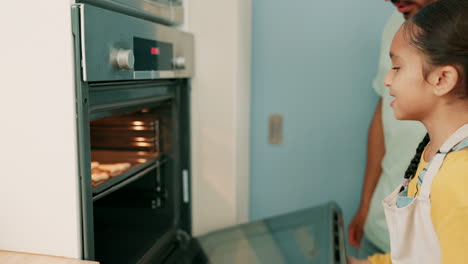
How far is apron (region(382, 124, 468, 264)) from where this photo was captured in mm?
773

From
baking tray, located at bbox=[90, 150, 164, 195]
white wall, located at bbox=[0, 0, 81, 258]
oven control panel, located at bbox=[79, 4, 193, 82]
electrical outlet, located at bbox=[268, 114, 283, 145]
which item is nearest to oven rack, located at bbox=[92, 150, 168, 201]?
baking tray, located at bbox=[90, 150, 164, 195]

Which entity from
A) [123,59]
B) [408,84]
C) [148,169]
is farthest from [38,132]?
[408,84]

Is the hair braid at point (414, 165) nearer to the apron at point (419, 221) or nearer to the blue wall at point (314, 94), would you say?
the apron at point (419, 221)

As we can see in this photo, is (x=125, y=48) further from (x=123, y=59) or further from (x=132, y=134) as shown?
(x=132, y=134)

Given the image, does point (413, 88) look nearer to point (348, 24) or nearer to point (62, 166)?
point (62, 166)

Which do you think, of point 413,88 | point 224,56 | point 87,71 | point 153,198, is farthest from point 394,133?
point 87,71

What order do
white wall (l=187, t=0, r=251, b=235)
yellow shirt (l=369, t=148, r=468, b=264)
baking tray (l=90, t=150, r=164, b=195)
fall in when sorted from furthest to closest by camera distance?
white wall (l=187, t=0, r=251, b=235), baking tray (l=90, t=150, r=164, b=195), yellow shirt (l=369, t=148, r=468, b=264)

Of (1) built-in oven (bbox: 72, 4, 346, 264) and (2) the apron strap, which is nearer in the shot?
(2) the apron strap

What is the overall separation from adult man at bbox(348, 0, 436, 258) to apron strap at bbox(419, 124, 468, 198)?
19.0 inches

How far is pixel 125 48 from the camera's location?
97 centimetres

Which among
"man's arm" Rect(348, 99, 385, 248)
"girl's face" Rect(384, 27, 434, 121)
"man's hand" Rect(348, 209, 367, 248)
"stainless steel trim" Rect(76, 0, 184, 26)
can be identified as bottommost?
"man's hand" Rect(348, 209, 367, 248)

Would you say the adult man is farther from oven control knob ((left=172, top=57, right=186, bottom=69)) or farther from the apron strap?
oven control knob ((left=172, top=57, right=186, bottom=69))

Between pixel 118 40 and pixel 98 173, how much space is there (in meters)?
0.40

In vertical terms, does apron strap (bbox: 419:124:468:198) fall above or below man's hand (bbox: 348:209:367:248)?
above
